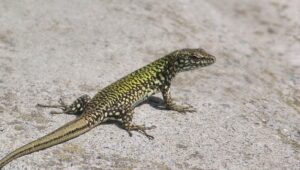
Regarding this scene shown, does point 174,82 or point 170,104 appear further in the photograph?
point 174,82

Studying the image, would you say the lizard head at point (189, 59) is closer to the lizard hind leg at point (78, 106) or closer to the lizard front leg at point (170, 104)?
the lizard front leg at point (170, 104)

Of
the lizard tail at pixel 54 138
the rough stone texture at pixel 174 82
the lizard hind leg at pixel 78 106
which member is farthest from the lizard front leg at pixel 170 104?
the lizard tail at pixel 54 138

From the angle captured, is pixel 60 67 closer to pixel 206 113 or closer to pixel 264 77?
pixel 206 113

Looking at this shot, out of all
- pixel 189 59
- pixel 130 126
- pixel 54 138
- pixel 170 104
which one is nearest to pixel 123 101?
pixel 130 126

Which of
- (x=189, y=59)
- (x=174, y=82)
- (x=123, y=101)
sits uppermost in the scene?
(x=189, y=59)

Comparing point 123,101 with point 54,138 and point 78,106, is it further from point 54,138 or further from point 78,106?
point 54,138

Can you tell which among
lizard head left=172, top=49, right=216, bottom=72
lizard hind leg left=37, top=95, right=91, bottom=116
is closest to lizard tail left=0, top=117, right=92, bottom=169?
lizard hind leg left=37, top=95, right=91, bottom=116

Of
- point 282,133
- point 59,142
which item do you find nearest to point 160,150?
point 59,142
